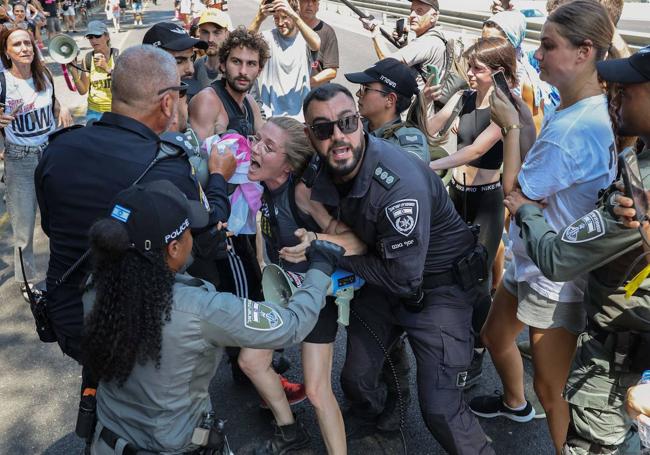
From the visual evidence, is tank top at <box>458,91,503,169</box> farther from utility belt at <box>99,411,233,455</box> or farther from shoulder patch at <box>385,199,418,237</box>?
utility belt at <box>99,411,233,455</box>

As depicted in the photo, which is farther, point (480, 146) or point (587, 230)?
point (480, 146)

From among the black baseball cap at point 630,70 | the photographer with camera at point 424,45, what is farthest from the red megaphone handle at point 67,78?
the black baseball cap at point 630,70

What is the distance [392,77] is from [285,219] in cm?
110

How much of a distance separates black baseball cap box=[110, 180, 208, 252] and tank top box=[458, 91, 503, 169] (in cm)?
272

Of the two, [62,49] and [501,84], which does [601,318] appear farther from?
[62,49]

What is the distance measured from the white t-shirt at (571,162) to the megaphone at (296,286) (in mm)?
913

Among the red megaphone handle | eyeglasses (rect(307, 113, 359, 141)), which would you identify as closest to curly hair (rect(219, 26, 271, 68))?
eyeglasses (rect(307, 113, 359, 141))

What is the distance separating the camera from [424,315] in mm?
2959

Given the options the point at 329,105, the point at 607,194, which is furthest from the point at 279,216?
the point at 607,194

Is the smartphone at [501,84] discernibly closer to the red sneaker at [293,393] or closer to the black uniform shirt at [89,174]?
the black uniform shirt at [89,174]

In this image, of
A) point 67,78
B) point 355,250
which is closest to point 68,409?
point 355,250

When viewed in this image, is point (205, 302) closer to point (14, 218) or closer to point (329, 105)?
point (329, 105)

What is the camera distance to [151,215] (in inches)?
77.6

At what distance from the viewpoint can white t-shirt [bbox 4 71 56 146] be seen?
493 centimetres
